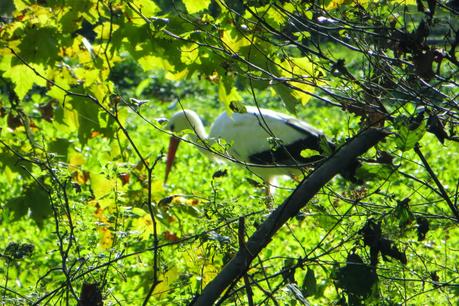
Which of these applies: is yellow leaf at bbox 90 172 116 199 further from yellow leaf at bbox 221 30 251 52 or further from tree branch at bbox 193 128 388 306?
tree branch at bbox 193 128 388 306

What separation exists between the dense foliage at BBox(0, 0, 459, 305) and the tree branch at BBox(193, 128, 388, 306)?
0.03 meters

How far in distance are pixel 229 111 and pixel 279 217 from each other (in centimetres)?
94

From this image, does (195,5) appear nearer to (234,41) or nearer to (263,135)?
(234,41)

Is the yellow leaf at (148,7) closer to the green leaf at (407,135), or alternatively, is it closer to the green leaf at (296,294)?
the green leaf at (296,294)

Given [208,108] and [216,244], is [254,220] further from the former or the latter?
[208,108]

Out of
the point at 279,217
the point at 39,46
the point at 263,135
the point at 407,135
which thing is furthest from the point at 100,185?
the point at 263,135

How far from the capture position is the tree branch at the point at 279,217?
168cm

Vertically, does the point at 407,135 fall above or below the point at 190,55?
below

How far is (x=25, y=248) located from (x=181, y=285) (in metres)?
0.43

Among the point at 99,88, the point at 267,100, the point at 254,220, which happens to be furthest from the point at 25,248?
the point at 267,100

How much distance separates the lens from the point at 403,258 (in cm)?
171

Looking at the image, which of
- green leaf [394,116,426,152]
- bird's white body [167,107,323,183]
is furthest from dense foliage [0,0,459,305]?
bird's white body [167,107,323,183]

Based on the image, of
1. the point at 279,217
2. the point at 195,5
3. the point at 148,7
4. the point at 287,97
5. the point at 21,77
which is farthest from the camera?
the point at 21,77

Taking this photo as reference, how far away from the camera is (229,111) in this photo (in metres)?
2.57
